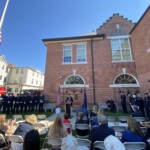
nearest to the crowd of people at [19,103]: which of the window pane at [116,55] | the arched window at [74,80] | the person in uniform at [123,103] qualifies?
the arched window at [74,80]

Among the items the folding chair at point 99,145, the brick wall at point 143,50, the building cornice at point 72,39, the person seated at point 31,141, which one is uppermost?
the building cornice at point 72,39

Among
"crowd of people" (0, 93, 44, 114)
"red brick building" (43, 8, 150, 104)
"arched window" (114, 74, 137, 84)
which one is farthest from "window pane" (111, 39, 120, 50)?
"crowd of people" (0, 93, 44, 114)

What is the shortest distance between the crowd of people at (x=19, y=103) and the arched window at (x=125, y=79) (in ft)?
28.1

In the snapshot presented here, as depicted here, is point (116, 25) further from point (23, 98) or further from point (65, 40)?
point (23, 98)

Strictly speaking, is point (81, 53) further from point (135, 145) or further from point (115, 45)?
point (135, 145)

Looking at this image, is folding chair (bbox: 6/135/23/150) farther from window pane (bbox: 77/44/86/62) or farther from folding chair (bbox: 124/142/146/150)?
window pane (bbox: 77/44/86/62)

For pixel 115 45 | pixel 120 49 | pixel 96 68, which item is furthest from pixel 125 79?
pixel 115 45

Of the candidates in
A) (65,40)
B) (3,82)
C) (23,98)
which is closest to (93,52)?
(65,40)

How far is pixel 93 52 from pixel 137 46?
4803 millimetres

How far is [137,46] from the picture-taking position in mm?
13430

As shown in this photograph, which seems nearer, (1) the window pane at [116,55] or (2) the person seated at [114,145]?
(2) the person seated at [114,145]

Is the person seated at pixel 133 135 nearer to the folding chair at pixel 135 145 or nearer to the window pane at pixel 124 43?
the folding chair at pixel 135 145

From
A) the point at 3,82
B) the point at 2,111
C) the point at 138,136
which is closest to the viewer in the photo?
the point at 138,136

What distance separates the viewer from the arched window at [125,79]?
13789 mm
